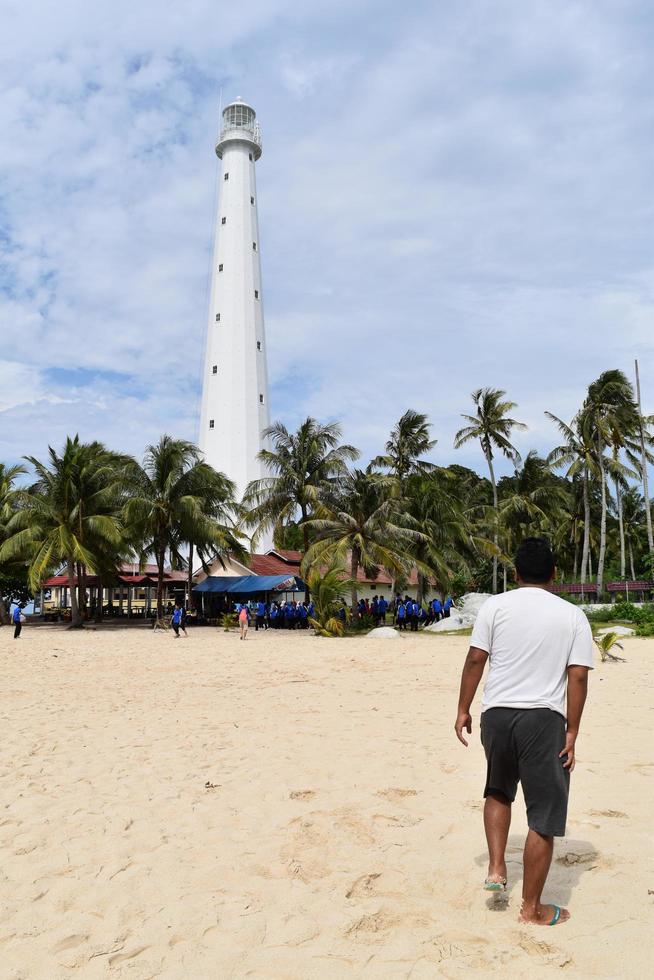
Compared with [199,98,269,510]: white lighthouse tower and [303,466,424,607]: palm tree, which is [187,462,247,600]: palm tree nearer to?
[303,466,424,607]: palm tree

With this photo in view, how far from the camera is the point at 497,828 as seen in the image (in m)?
3.47

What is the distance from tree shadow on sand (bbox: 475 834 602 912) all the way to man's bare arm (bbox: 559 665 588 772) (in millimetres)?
871

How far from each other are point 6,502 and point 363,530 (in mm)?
16026

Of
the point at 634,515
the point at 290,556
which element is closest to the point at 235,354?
the point at 290,556

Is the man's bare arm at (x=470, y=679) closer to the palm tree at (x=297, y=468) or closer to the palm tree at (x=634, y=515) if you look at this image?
the palm tree at (x=297, y=468)

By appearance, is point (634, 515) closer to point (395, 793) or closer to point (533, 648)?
point (395, 793)

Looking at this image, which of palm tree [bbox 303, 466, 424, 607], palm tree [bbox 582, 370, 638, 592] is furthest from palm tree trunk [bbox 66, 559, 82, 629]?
palm tree [bbox 582, 370, 638, 592]

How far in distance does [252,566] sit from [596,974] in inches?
1291

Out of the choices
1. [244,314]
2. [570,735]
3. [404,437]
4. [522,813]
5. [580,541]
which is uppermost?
[244,314]

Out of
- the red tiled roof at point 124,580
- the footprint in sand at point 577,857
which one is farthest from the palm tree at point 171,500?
the footprint in sand at point 577,857

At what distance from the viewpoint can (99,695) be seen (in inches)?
429

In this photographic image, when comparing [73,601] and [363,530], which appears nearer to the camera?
[363,530]

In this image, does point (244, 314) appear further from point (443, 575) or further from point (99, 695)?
point (99, 695)

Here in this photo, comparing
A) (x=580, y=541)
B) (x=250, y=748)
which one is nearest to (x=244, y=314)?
(x=580, y=541)
